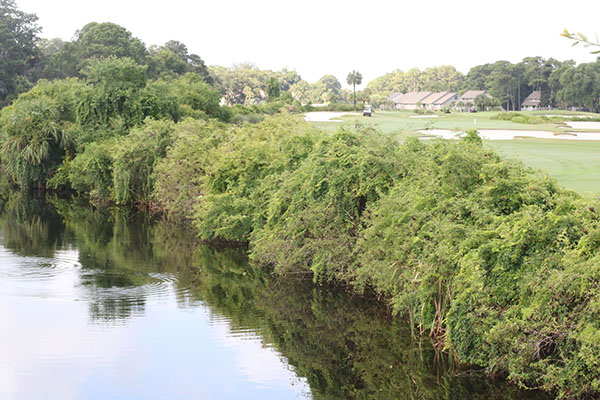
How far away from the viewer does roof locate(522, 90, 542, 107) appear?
3939 inches

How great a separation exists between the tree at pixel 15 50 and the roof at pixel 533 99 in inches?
2546

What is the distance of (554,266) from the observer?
483 inches

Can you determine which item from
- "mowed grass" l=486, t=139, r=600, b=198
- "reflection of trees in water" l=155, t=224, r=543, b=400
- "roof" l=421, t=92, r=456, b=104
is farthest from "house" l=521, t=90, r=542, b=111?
"reflection of trees in water" l=155, t=224, r=543, b=400

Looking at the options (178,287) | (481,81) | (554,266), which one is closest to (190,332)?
(178,287)

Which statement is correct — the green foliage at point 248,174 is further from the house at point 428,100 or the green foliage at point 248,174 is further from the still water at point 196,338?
the house at point 428,100

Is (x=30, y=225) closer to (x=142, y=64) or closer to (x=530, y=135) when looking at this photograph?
(x=530, y=135)

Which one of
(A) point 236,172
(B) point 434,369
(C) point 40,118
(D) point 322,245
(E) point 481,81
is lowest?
(B) point 434,369

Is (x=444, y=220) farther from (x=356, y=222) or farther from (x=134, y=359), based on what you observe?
(x=134, y=359)

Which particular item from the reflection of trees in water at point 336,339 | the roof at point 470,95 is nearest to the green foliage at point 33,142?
the reflection of trees in water at point 336,339

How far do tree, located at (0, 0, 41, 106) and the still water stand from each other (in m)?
60.8

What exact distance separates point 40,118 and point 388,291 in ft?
103

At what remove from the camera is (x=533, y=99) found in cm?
10225

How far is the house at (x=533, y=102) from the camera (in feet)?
325

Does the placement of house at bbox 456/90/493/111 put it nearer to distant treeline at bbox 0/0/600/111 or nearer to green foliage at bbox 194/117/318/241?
distant treeline at bbox 0/0/600/111
